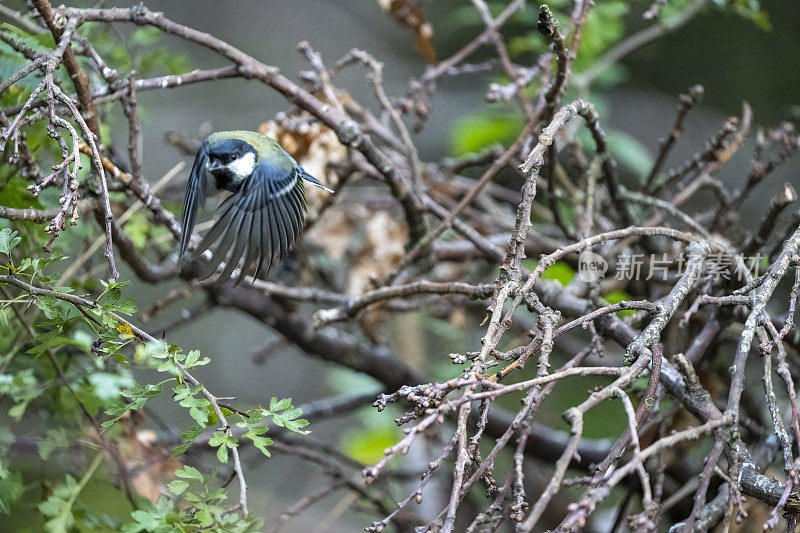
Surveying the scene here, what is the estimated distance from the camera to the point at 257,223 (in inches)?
36.8

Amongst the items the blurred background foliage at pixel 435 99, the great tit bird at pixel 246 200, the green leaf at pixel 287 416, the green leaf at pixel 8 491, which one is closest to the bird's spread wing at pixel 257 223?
the great tit bird at pixel 246 200

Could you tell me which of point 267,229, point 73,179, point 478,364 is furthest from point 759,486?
point 73,179

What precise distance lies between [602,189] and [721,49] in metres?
2.20

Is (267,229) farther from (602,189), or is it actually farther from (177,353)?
(602,189)

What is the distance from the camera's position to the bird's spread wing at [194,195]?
40.3 inches

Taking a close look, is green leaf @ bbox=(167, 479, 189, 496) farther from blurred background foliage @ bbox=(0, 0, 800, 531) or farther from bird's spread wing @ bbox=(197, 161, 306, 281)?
blurred background foliage @ bbox=(0, 0, 800, 531)

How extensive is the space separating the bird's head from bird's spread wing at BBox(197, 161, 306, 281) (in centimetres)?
2

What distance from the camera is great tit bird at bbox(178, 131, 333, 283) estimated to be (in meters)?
0.92

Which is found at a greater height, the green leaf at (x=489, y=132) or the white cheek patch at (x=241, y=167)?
the white cheek patch at (x=241, y=167)

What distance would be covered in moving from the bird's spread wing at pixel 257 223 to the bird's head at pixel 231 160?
0.02 metres

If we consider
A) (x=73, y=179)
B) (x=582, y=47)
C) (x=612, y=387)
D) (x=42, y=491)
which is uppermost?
(x=582, y=47)

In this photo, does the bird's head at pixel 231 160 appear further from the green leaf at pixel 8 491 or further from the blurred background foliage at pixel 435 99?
the blurred background foliage at pixel 435 99

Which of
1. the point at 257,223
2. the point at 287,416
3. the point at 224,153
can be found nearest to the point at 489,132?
the point at 224,153

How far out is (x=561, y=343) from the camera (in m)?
2.05
